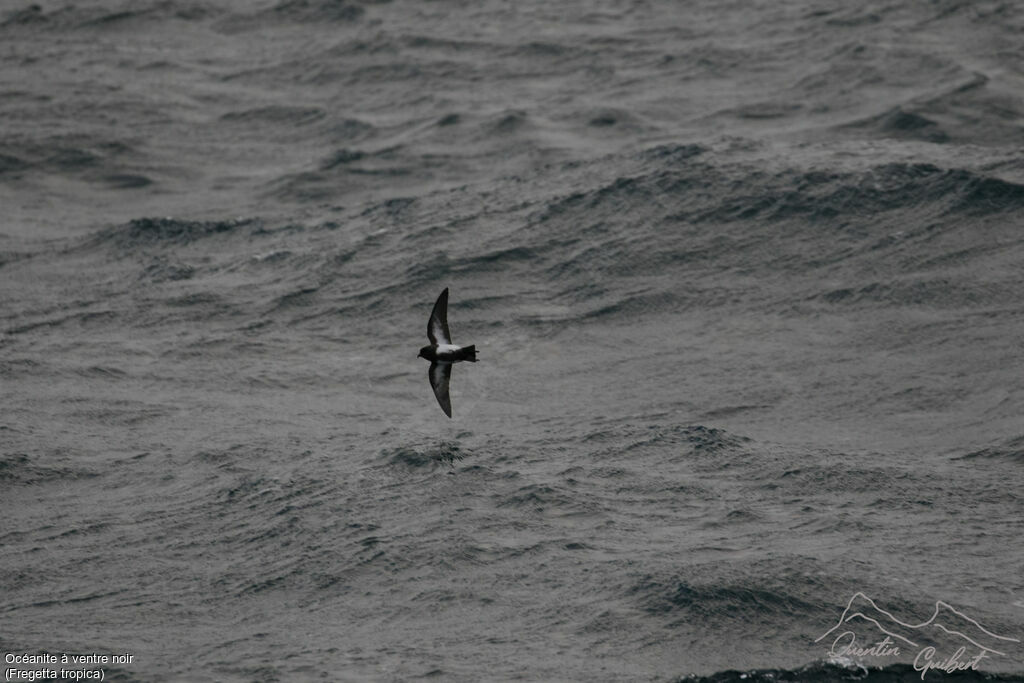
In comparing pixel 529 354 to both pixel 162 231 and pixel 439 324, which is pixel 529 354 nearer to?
pixel 439 324

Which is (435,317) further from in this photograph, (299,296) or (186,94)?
(186,94)

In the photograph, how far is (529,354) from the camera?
23.6 meters

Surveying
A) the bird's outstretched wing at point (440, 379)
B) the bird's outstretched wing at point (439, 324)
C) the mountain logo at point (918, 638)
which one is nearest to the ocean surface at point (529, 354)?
the mountain logo at point (918, 638)

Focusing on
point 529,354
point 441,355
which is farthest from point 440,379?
point 529,354

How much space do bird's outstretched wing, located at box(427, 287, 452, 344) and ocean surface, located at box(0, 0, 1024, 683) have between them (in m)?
2.51

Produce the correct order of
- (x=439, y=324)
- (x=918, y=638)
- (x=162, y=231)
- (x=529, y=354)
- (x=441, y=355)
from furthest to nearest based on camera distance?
(x=162, y=231), (x=529, y=354), (x=439, y=324), (x=441, y=355), (x=918, y=638)

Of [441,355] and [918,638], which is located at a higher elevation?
[441,355]

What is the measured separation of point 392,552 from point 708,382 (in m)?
6.28

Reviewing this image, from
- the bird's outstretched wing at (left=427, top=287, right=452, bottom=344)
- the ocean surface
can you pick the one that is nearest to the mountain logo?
the ocean surface

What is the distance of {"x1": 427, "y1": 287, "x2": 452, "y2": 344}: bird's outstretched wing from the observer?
690 inches

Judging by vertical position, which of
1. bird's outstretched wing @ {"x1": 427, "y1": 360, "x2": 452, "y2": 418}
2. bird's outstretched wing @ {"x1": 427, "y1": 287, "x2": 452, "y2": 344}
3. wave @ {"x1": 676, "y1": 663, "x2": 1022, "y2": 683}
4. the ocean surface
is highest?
bird's outstretched wing @ {"x1": 427, "y1": 287, "x2": 452, "y2": 344}

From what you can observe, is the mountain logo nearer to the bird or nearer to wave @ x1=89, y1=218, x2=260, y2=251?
the bird

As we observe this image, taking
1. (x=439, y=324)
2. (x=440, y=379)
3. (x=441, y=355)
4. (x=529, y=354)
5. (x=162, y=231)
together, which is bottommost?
(x=529, y=354)

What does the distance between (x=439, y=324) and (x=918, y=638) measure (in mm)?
6542
